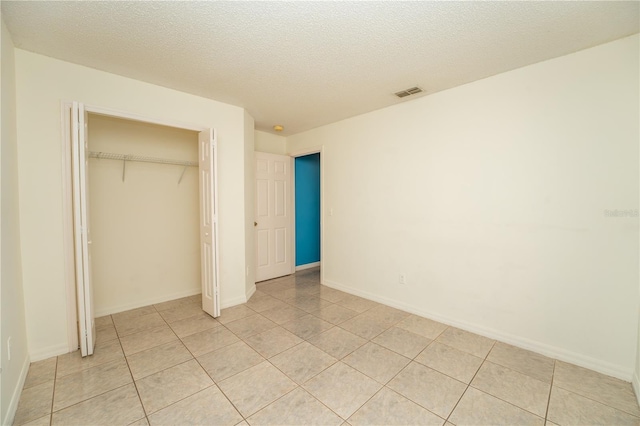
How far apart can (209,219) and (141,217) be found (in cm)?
105

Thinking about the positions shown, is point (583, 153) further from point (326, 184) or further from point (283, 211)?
point (283, 211)

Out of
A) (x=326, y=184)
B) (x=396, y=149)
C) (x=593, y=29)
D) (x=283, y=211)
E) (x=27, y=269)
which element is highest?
(x=593, y=29)

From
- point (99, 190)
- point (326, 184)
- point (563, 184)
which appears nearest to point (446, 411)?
point (563, 184)

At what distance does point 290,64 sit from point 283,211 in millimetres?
2729

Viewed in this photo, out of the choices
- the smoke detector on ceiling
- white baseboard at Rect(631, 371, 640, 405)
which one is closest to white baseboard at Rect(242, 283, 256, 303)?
the smoke detector on ceiling

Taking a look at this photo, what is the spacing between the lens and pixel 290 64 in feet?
7.63

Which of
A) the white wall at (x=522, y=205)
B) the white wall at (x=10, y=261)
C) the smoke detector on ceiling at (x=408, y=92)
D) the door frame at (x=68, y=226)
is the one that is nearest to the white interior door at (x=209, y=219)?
the door frame at (x=68, y=226)

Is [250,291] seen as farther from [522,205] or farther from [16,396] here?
[522,205]

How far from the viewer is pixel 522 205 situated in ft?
7.82

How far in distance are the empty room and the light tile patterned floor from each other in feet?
0.06

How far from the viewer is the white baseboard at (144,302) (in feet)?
10.1

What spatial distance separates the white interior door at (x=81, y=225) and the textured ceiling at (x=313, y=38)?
24.0 inches

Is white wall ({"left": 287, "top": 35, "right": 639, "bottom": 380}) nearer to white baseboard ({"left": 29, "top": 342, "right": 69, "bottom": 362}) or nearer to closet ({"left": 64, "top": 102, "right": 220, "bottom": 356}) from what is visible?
closet ({"left": 64, "top": 102, "right": 220, "bottom": 356})

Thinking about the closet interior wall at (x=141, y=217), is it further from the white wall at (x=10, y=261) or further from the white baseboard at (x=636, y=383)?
the white baseboard at (x=636, y=383)
